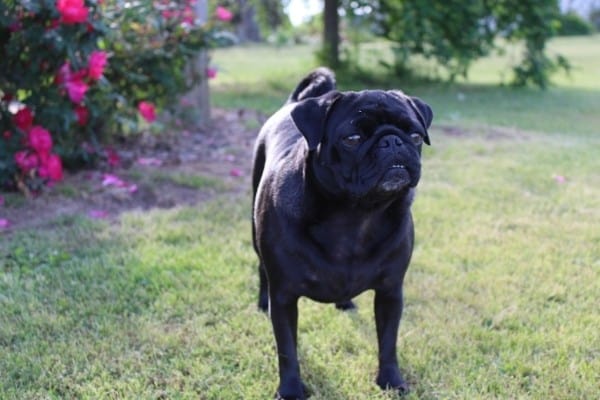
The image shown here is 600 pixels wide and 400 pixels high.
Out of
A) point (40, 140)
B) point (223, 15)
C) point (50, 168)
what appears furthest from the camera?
point (223, 15)

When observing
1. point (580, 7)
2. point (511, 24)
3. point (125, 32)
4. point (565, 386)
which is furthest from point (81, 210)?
point (580, 7)

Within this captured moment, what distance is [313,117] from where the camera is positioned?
7.74 ft

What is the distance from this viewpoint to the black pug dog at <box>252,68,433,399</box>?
2.28 m

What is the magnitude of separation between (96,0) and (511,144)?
499cm

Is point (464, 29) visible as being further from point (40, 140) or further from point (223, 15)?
point (40, 140)

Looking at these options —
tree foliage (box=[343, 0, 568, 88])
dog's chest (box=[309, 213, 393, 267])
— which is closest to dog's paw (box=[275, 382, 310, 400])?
dog's chest (box=[309, 213, 393, 267])

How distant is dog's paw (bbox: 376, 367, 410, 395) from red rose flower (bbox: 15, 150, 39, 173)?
10.2 feet

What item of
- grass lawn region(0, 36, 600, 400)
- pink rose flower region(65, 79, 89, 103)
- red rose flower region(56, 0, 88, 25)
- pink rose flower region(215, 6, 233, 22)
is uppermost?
→ red rose flower region(56, 0, 88, 25)

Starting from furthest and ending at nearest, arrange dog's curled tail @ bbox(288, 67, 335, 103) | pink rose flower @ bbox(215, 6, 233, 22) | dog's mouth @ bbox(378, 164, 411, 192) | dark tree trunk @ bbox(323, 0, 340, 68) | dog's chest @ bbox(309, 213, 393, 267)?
dark tree trunk @ bbox(323, 0, 340, 68)
pink rose flower @ bbox(215, 6, 233, 22)
dog's curled tail @ bbox(288, 67, 335, 103)
dog's chest @ bbox(309, 213, 393, 267)
dog's mouth @ bbox(378, 164, 411, 192)

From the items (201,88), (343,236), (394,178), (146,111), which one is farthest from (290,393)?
(201,88)

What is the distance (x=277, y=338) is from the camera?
8.63ft

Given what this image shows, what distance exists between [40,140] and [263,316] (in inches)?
91.1

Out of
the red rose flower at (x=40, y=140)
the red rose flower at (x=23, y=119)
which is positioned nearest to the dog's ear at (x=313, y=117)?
the red rose flower at (x=40, y=140)

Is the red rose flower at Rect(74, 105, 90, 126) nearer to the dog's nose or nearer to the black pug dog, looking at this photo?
the black pug dog
